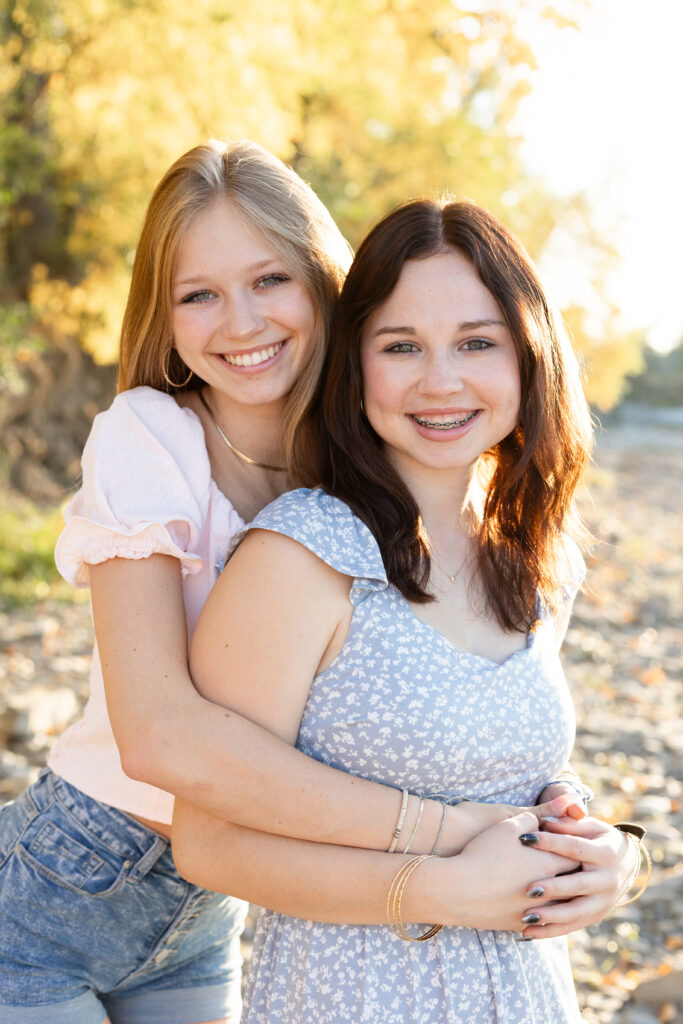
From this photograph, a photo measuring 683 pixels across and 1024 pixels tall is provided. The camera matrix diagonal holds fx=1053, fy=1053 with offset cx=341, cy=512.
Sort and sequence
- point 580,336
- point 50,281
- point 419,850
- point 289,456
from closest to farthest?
point 419,850, point 289,456, point 50,281, point 580,336

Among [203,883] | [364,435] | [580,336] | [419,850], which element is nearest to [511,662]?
[419,850]

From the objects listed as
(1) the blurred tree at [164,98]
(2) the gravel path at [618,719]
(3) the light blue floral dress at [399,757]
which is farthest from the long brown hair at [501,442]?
(1) the blurred tree at [164,98]

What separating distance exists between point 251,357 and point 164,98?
492 cm

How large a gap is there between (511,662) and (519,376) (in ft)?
1.91

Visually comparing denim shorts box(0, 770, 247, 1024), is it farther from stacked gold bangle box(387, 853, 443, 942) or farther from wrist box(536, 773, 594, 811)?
wrist box(536, 773, 594, 811)

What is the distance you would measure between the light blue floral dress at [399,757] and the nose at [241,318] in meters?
0.47

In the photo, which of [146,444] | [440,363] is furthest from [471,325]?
[146,444]

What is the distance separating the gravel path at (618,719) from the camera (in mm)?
3982

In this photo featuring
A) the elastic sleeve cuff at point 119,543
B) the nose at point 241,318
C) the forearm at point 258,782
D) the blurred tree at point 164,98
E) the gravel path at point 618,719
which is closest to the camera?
the forearm at point 258,782

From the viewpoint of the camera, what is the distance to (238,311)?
2.29 m

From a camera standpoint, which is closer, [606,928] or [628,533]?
[606,928]

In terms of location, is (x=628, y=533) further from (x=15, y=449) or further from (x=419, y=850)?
(x=419, y=850)

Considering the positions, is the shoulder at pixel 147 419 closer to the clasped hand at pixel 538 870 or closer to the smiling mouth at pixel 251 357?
the smiling mouth at pixel 251 357

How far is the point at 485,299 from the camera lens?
2098 millimetres
